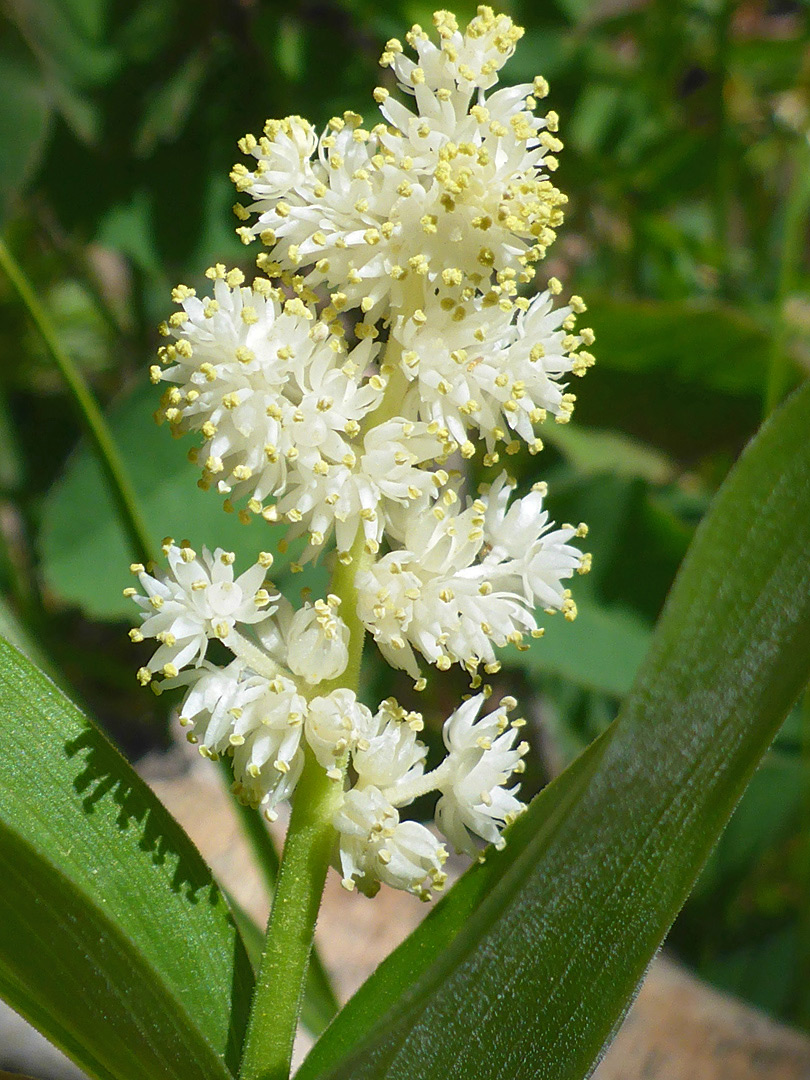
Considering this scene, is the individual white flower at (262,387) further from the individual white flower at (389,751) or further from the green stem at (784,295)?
the green stem at (784,295)

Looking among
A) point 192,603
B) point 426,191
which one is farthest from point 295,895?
point 426,191

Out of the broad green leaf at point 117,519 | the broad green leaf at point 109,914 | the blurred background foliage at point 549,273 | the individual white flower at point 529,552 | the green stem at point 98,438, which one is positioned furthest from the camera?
the blurred background foliage at point 549,273

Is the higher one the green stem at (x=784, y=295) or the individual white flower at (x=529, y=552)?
the individual white flower at (x=529, y=552)

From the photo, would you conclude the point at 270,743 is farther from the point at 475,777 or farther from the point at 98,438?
the point at 98,438

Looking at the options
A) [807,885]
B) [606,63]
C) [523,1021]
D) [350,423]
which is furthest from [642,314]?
[523,1021]

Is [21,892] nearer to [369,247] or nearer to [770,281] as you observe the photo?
Answer: [369,247]

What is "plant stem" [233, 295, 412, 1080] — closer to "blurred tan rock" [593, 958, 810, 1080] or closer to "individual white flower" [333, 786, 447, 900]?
"individual white flower" [333, 786, 447, 900]

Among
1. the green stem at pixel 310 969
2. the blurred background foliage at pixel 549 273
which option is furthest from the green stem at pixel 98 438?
the blurred background foliage at pixel 549 273
